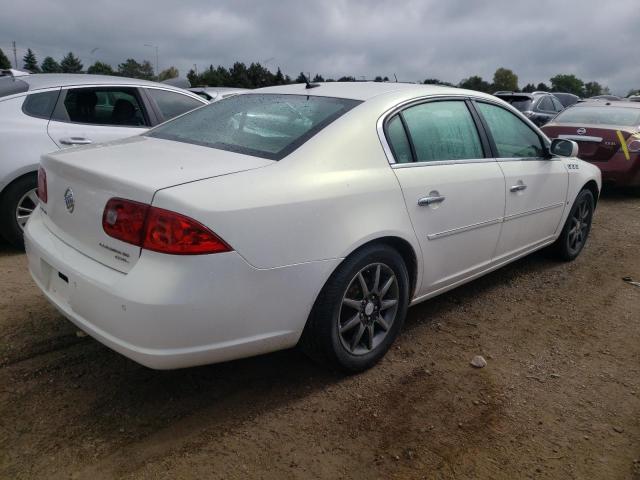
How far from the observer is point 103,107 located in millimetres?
5195

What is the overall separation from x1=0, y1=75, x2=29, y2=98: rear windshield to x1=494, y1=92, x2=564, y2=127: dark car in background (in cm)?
1051

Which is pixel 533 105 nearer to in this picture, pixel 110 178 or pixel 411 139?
pixel 411 139

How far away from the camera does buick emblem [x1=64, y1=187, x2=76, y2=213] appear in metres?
2.61

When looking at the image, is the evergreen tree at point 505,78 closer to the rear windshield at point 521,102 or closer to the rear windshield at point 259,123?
the rear windshield at point 521,102

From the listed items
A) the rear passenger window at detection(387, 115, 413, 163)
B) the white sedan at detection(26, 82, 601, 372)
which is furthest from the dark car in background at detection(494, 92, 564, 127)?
the rear passenger window at detection(387, 115, 413, 163)

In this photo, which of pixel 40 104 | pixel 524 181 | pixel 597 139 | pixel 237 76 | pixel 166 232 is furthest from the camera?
pixel 237 76

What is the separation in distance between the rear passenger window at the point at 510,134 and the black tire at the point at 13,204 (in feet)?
11.6

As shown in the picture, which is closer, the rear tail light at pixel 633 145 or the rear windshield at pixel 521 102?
the rear tail light at pixel 633 145

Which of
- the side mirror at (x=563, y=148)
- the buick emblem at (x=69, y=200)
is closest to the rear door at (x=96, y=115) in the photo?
the buick emblem at (x=69, y=200)

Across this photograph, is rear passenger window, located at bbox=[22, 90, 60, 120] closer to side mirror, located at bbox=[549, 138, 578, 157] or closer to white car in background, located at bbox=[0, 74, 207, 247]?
white car in background, located at bbox=[0, 74, 207, 247]

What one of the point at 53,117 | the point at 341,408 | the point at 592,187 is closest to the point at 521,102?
the point at 592,187

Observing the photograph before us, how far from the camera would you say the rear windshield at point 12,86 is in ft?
15.3

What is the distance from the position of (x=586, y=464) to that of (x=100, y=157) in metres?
2.58

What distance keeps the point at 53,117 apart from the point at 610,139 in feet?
23.0
